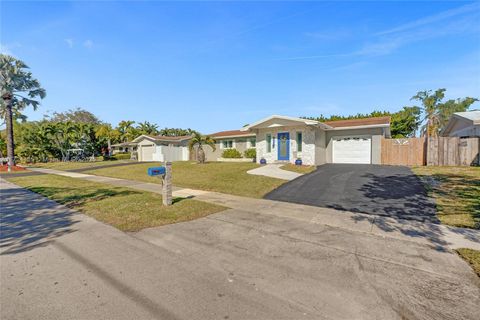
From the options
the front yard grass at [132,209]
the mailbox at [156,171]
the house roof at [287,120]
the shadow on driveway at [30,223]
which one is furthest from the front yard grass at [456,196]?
the shadow on driveway at [30,223]

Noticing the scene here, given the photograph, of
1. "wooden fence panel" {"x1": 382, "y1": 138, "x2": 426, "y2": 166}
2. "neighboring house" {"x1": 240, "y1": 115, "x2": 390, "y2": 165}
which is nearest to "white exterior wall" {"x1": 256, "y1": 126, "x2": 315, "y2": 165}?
"neighboring house" {"x1": 240, "y1": 115, "x2": 390, "y2": 165}

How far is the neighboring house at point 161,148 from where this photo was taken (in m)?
29.0

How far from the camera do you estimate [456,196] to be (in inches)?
309

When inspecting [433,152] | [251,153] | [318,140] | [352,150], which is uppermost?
[318,140]

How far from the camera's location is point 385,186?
981 centimetres

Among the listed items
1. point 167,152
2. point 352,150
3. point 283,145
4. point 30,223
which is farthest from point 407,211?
point 167,152

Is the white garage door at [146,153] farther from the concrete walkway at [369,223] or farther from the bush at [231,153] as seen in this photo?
the concrete walkway at [369,223]

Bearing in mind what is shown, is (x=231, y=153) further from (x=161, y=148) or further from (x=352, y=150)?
(x=352, y=150)

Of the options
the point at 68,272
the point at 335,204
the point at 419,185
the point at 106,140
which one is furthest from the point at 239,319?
the point at 106,140

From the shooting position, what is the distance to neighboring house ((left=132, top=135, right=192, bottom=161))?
29.0m

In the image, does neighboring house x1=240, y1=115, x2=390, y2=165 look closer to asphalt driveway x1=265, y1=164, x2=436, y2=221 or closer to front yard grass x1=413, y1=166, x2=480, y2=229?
asphalt driveway x1=265, y1=164, x2=436, y2=221

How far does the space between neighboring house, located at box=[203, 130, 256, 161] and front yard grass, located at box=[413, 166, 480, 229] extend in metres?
14.1

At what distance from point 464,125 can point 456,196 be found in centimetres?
1438

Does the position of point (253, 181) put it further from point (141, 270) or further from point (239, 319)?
point (239, 319)
